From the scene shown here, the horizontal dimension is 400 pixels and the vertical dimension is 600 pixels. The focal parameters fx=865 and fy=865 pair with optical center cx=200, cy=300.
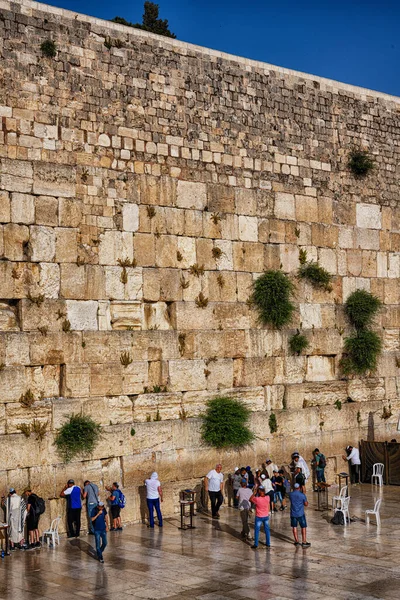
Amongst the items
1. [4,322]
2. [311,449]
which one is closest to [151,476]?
[4,322]

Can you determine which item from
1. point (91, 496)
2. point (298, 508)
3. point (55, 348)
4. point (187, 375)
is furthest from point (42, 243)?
point (298, 508)

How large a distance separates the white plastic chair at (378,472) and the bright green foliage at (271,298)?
365cm

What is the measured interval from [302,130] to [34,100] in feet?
21.3

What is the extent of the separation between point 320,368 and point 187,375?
3736 millimetres

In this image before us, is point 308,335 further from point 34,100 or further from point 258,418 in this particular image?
point 34,100

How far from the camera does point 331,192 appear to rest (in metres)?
19.4

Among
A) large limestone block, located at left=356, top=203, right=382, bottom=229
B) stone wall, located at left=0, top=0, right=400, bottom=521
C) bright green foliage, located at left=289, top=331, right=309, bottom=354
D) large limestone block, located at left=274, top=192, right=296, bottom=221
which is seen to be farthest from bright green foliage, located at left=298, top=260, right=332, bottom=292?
A: large limestone block, located at left=356, top=203, right=382, bottom=229

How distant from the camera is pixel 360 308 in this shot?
1930cm

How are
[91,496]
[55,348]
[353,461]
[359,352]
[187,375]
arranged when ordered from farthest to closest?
1. [359,352]
2. [353,461]
3. [187,375]
4. [55,348]
5. [91,496]

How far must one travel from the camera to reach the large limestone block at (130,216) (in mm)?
15938

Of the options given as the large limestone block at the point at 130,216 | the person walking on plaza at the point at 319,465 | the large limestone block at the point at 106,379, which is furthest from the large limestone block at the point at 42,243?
the person walking on plaza at the point at 319,465

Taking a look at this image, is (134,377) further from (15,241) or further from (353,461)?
(353,461)

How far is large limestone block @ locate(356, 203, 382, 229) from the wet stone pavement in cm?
753

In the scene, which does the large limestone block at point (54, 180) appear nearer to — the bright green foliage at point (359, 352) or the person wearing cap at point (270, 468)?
the person wearing cap at point (270, 468)
